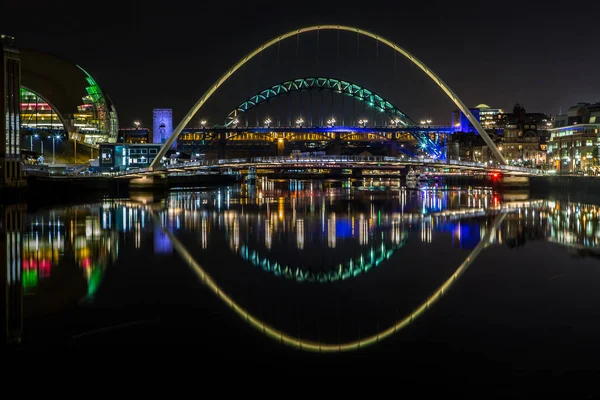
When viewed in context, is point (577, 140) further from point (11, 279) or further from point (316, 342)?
point (316, 342)

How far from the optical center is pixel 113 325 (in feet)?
38.6

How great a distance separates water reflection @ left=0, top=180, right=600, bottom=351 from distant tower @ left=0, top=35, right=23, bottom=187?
333 inches

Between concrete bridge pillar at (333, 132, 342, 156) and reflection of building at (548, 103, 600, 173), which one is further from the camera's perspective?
concrete bridge pillar at (333, 132, 342, 156)

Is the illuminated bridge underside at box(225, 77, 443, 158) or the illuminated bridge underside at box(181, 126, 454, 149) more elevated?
the illuminated bridge underside at box(225, 77, 443, 158)

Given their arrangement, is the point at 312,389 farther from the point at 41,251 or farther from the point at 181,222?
the point at 181,222

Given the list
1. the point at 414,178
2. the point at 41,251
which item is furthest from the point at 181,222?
the point at 414,178

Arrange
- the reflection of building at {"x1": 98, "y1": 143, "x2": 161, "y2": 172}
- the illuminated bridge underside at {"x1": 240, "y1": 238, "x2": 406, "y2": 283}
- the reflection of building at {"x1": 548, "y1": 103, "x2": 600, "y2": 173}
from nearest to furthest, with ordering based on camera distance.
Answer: the illuminated bridge underside at {"x1": 240, "y1": 238, "x2": 406, "y2": 283} < the reflection of building at {"x1": 98, "y1": 143, "x2": 161, "y2": 172} < the reflection of building at {"x1": 548, "y1": 103, "x2": 600, "y2": 173}

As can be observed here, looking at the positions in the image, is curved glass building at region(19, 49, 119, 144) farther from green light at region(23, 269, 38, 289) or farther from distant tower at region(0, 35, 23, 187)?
green light at region(23, 269, 38, 289)

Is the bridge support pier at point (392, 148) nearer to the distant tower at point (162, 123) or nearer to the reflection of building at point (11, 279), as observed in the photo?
the distant tower at point (162, 123)

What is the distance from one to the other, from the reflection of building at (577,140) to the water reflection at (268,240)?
42793mm

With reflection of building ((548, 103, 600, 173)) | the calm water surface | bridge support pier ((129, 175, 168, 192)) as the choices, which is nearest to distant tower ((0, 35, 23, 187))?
bridge support pier ((129, 175, 168, 192))

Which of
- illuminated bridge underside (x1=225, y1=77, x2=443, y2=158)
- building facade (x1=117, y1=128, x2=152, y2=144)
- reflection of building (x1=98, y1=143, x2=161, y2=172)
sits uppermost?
illuminated bridge underside (x1=225, y1=77, x2=443, y2=158)

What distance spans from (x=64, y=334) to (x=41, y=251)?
1125 centimetres

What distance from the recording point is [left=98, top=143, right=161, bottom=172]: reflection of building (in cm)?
7594
